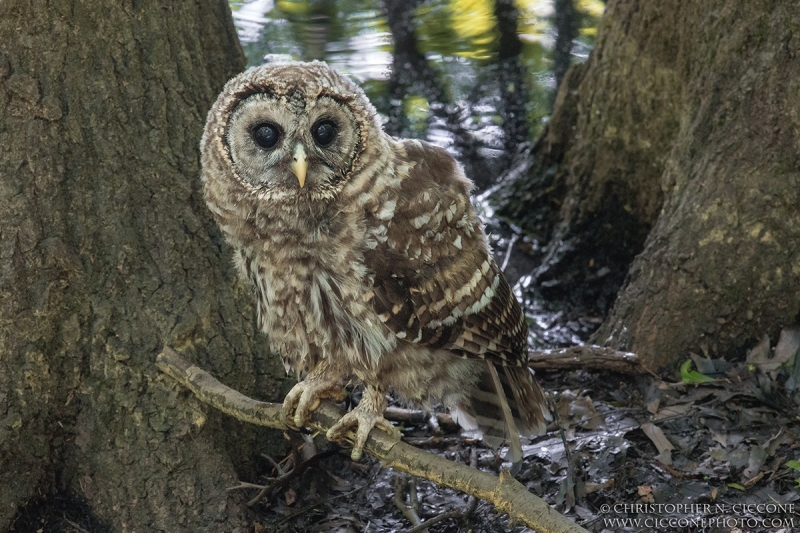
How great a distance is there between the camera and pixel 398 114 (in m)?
7.43

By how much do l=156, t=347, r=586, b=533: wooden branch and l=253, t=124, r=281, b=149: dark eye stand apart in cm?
84

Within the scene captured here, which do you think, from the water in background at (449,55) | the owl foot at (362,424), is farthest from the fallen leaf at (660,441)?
the water in background at (449,55)

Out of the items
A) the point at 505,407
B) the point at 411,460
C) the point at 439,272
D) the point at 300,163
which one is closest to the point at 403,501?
the point at 505,407

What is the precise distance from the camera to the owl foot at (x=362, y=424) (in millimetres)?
2734

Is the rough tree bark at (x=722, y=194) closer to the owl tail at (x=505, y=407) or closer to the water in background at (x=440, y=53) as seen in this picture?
the owl tail at (x=505, y=407)

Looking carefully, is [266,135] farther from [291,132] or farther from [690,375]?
[690,375]

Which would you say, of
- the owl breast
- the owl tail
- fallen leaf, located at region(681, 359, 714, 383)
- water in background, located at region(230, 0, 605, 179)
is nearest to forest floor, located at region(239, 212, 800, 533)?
fallen leaf, located at region(681, 359, 714, 383)

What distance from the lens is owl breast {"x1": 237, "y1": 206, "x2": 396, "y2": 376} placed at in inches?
105

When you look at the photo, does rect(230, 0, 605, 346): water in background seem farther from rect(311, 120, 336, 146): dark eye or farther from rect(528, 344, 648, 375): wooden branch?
rect(311, 120, 336, 146): dark eye

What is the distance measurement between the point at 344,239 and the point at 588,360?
1631 millimetres

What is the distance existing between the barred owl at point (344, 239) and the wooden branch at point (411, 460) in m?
0.10

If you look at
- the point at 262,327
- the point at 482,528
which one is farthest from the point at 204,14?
the point at 482,528

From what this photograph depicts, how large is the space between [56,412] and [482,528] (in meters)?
1.66

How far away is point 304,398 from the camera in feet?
9.12
